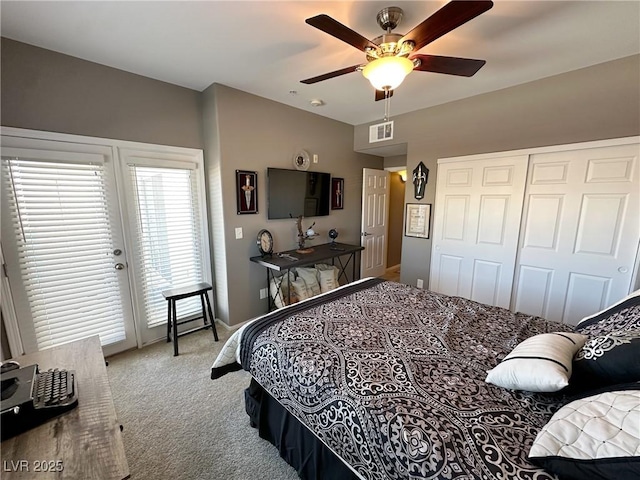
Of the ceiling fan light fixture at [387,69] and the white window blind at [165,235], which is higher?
the ceiling fan light fixture at [387,69]

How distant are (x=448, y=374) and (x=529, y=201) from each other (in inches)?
97.2

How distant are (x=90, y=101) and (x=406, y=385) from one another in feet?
10.2

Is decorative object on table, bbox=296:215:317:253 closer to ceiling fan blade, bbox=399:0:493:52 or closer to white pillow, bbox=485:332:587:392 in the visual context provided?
ceiling fan blade, bbox=399:0:493:52

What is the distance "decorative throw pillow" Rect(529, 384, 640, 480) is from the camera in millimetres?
672

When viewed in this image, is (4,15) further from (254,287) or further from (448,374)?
(448,374)

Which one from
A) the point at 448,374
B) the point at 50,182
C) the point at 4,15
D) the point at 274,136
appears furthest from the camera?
the point at 274,136

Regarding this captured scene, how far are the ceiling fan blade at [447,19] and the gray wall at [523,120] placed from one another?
6.34 ft

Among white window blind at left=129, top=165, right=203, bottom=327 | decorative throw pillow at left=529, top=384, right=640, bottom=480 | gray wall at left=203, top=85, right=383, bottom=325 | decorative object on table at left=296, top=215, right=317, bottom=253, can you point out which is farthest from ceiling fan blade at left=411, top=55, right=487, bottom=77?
white window blind at left=129, top=165, right=203, bottom=327

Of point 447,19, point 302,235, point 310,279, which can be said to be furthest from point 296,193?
point 447,19

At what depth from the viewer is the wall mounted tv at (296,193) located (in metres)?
3.20

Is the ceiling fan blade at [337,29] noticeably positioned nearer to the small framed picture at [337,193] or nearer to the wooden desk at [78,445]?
the wooden desk at [78,445]

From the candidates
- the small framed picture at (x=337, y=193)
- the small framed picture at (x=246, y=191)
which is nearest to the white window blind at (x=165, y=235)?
the small framed picture at (x=246, y=191)

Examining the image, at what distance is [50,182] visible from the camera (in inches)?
81.4

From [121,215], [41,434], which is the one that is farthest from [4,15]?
[41,434]
